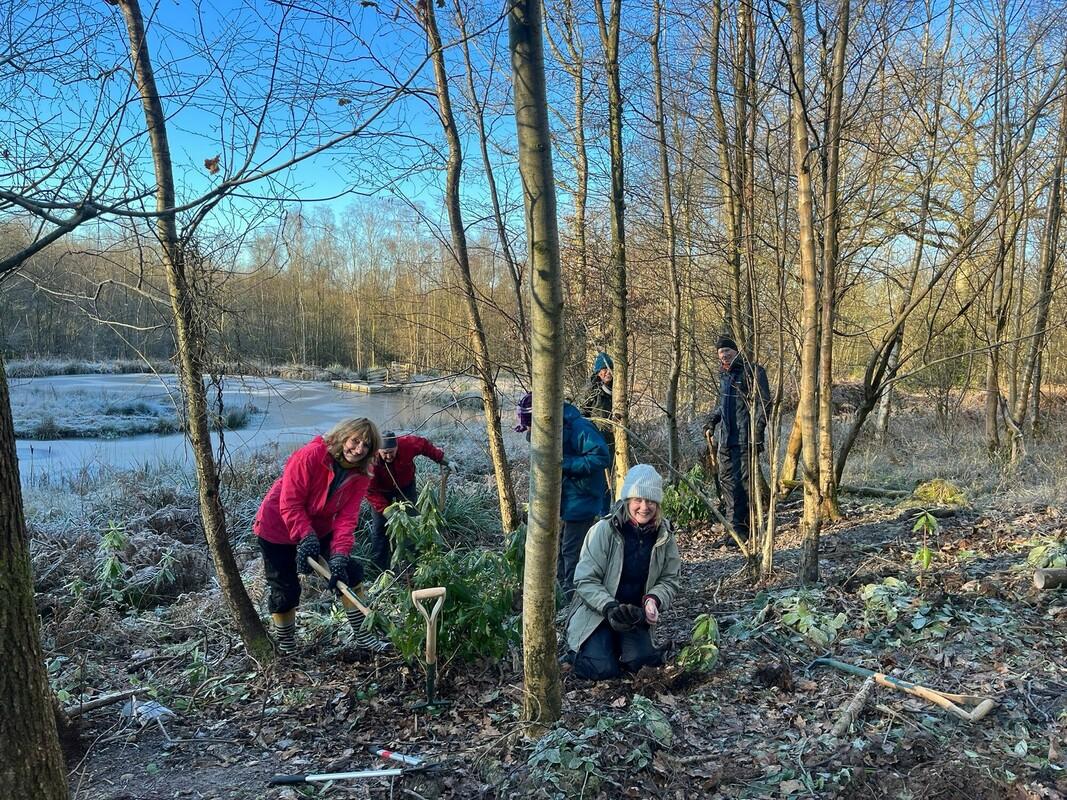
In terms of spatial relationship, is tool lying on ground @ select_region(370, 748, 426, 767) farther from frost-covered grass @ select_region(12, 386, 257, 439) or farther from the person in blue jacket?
frost-covered grass @ select_region(12, 386, 257, 439)

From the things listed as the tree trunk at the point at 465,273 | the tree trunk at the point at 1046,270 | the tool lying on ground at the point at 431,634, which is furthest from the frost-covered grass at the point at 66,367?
the tree trunk at the point at 1046,270

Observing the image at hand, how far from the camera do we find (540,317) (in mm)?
2400

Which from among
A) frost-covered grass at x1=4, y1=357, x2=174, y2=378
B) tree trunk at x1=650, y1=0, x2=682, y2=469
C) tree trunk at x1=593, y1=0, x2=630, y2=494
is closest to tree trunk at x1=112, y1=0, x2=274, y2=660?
tree trunk at x1=593, y1=0, x2=630, y2=494

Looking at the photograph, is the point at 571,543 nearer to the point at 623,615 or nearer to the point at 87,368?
the point at 623,615

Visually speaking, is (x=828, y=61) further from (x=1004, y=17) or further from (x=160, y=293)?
(x=160, y=293)

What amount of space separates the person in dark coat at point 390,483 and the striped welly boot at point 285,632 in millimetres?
1224

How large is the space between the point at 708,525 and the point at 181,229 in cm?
544

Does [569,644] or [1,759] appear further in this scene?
[569,644]

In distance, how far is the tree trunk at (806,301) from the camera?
13.4 feet

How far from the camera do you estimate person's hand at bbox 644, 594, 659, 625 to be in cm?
357

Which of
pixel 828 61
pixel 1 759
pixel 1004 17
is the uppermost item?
pixel 1004 17

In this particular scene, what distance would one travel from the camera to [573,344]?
7.73 metres

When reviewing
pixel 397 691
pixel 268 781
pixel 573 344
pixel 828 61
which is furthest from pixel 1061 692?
pixel 573 344

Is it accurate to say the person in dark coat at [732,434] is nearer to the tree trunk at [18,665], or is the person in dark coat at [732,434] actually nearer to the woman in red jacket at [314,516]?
the woman in red jacket at [314,516]
